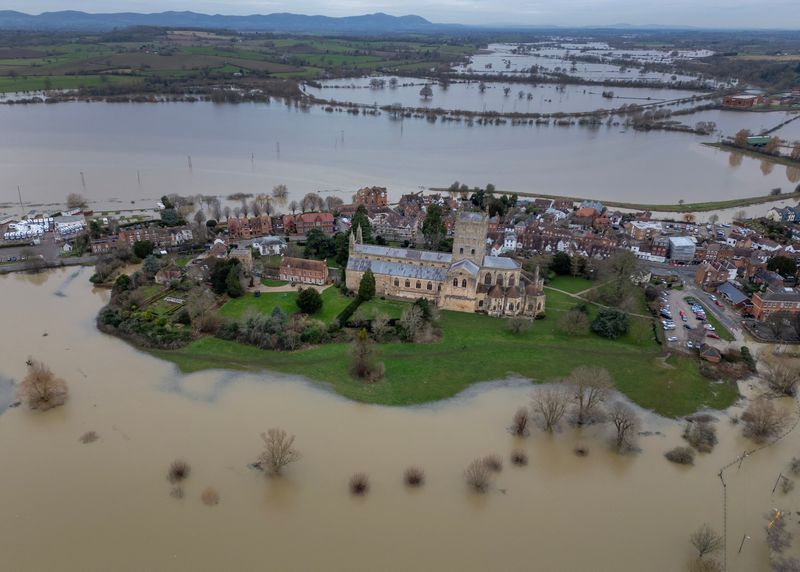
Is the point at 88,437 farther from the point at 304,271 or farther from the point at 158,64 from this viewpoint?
the point at 158,64

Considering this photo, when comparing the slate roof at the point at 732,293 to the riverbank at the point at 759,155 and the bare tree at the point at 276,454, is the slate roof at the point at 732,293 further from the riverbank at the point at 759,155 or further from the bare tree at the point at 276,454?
the riverbank at the point at 759,155

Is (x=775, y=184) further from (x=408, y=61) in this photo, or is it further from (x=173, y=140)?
(x=408, y=61)

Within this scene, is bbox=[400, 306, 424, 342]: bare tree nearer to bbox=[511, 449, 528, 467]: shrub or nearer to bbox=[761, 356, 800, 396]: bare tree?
bbox=[511, 449, 528, 467]: shrub

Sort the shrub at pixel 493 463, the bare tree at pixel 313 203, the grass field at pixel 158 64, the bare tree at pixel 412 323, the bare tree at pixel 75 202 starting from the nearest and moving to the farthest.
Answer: the shrub at pixel 493 463 < the bare tree at pixel 412 323 < the bare tree at pixel 75 202 < the bare tree at pixel 313 203 < the grass field at pixel 158 64

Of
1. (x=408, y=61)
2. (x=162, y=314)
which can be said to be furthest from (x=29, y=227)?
(x=408, y=61)

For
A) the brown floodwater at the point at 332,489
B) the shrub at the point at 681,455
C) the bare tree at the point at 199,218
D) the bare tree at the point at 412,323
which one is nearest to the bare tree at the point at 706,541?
the brown floodwater at the point at 332,489

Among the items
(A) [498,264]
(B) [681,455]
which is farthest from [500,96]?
(B) [681,455]
